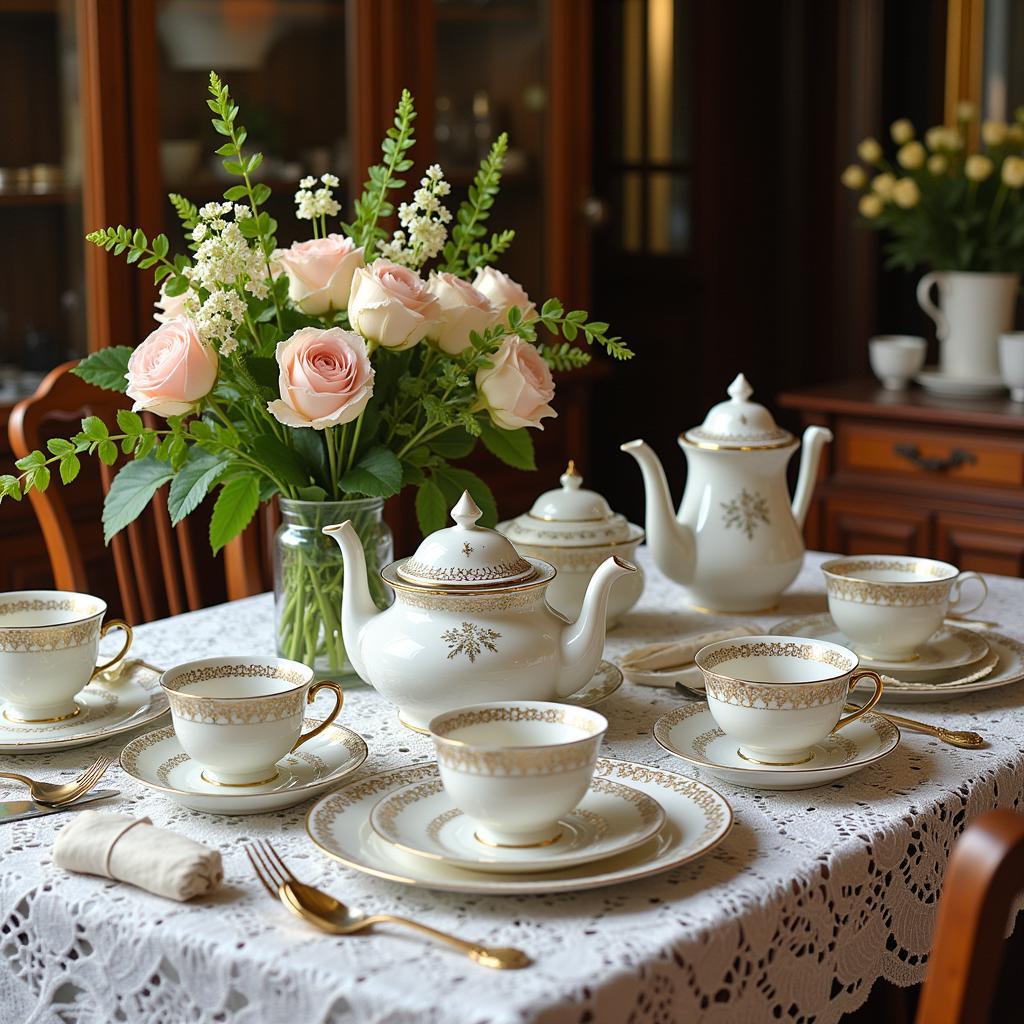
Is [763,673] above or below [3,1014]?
above

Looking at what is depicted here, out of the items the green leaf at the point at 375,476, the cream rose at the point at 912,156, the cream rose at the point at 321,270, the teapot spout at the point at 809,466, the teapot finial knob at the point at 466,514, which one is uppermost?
the cream rose at the point at 912,156

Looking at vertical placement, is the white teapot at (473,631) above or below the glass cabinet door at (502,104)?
below

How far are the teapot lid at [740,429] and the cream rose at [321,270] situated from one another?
470 mm

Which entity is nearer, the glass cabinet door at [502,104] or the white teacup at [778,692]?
the white teacup at [778,692]

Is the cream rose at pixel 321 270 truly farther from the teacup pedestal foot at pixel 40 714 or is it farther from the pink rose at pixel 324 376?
the teacup pedestal foot at pixel 40 714

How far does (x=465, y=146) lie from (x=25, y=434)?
1556 millimetres

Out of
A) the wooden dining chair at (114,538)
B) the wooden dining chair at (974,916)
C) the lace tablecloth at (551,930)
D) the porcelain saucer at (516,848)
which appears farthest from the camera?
the wooden dining chair at (114,538)

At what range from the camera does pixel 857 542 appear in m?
3.15

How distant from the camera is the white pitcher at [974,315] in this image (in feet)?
10.2

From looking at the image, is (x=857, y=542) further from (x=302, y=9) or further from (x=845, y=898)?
(x=845, y=898)

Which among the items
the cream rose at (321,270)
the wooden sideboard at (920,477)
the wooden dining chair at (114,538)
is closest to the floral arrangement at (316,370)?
the cream rose at (321,270)

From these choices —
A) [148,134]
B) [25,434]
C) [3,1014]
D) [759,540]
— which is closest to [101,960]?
[3,1014]

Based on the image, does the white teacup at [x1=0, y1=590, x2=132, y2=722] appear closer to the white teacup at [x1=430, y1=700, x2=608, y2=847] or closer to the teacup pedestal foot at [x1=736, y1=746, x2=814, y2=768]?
the white teacup at [x1=430, y1=700, x2=608, y2=847]

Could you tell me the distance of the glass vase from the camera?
1.42 meters
